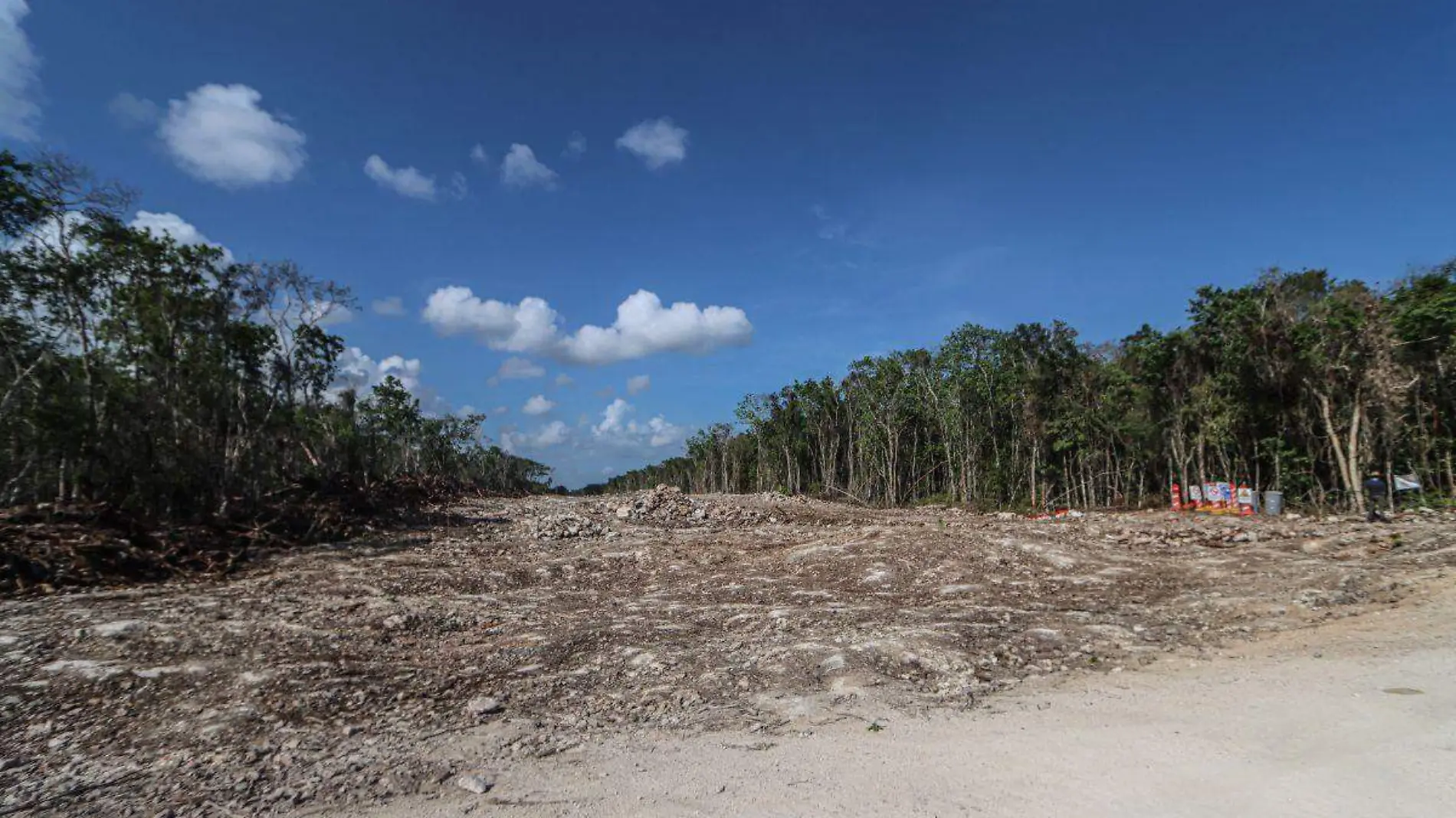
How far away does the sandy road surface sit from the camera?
9.26 feet

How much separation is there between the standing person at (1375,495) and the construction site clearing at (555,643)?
91 centimetres

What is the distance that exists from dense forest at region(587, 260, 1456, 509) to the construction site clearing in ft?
14.0

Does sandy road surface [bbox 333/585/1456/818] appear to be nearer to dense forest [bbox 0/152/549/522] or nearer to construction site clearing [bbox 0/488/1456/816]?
construction site clearing [bbox 0/488/1456/816]

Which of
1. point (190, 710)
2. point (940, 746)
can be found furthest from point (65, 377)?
point (940, 746)

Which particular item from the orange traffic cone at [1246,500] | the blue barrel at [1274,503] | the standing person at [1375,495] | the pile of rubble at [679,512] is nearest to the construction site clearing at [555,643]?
the standing person at [1375,495]

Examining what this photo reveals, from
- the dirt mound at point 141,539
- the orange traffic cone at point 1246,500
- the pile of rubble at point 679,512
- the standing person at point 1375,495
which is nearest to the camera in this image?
the dirt mound at point 141,539

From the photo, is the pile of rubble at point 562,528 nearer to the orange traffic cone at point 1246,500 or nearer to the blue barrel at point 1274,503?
the blue barrel at point 1274,503

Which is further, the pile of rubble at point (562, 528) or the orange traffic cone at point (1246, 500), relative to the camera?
the orange traffic cone at point (1246, 500)

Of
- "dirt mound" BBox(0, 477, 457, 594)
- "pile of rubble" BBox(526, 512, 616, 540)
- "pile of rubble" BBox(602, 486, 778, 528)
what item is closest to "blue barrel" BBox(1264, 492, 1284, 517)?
"pile of rubble" BBox(602, 486, 778, 528)

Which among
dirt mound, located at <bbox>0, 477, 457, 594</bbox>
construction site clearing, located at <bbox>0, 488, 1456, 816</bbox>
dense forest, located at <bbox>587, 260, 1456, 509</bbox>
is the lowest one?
construction site clearing, located at <bbox>0, 488, 1456, 816</bbox>

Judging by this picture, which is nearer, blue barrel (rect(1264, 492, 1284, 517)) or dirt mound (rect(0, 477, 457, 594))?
dirt mound (rect(0, 477, 457, 594))

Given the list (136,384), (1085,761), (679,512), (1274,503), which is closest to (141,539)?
(136,384)

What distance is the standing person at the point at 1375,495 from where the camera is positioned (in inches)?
454

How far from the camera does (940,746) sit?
137 inches
